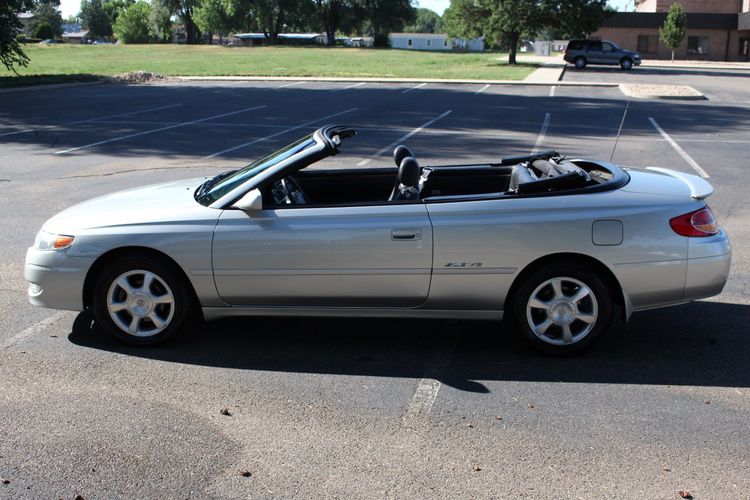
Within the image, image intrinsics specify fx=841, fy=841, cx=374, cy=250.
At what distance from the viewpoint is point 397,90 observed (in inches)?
1300

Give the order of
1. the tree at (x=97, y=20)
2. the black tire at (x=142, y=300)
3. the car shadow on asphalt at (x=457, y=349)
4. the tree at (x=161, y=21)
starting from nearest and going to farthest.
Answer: the car shadow on asphalt at (x=457, y=349) → the black tire at (x=142, y=300) → the tree at (x=161, y=21) → the tree at (x=97, y=20)

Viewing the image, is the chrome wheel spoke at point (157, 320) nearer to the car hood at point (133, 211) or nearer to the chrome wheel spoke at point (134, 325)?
the chrome wheel spoke at point (134, 325)

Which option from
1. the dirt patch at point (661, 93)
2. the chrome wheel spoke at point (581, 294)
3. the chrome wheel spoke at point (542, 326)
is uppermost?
the chrome wheel spoke at point (581, 294)

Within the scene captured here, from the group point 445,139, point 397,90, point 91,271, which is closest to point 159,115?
point 445,139

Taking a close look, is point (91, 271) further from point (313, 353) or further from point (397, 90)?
point (397, 90)

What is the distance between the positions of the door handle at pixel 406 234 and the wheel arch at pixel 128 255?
1.36m

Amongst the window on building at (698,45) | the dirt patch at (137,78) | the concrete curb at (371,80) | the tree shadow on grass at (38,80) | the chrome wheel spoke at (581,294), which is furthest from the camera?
the window on building at (698,45)

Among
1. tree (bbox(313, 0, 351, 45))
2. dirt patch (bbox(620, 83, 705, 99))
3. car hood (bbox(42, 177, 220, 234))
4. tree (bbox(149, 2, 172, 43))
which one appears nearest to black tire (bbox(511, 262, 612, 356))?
car hood (bbox(42, 177, 220, 234))

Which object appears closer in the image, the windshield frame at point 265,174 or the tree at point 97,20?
the windshield frame at point 265,174

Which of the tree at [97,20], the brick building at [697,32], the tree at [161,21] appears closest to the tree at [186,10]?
the tree at [161,21]

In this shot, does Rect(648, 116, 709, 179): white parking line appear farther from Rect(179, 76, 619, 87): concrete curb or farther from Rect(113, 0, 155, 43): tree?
Rect(113, 0, 155, 43): tree

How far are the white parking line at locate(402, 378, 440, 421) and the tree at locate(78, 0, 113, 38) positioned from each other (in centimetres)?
18213

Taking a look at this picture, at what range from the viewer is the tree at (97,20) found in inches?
6890

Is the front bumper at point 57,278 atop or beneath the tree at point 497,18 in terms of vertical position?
beneath
